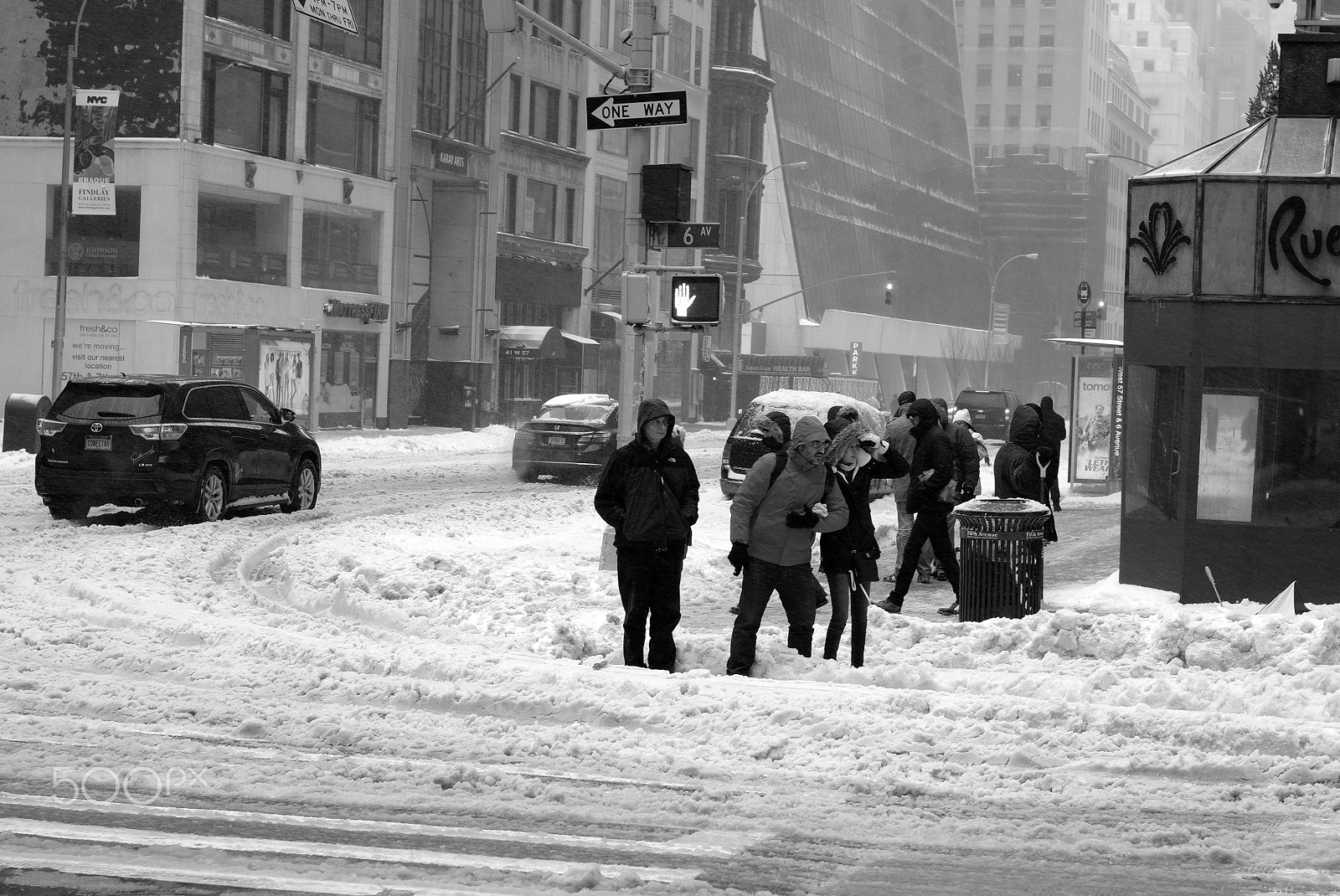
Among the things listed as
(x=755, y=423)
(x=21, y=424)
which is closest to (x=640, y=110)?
(x=755, y=423)

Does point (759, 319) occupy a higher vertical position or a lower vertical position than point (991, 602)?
higher

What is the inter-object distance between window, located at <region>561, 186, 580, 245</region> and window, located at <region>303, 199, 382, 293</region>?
13853 millimetres

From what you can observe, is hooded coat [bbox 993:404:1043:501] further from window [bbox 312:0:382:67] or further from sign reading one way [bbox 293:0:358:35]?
window [bbox 312:0:382:67]

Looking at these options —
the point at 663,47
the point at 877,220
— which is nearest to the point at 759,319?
the point at 663,47

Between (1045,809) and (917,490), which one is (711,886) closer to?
(1045,809)

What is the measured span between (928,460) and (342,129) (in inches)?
1442

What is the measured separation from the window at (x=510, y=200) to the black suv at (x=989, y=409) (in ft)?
59.1

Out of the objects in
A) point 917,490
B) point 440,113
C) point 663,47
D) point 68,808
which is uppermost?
point 663,47

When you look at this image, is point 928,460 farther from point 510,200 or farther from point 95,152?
point 510,200

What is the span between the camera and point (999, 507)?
42.0ft

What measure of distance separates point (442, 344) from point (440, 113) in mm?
7670

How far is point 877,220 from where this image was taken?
10581 centimetres

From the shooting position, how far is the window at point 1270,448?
45.6 ft

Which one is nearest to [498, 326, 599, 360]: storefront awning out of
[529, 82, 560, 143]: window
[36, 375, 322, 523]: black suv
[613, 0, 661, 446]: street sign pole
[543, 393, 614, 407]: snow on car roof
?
[529, 82, 560, 143]: window
